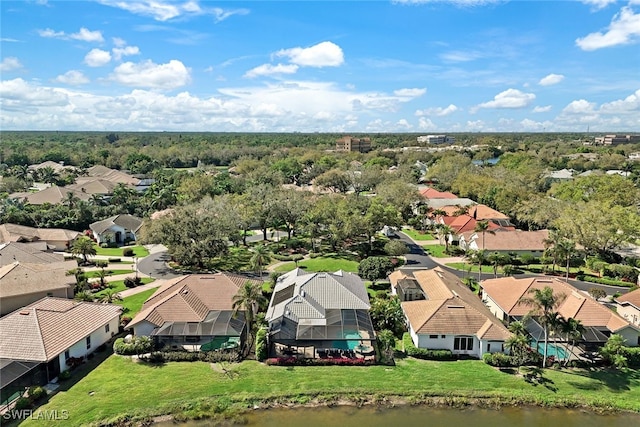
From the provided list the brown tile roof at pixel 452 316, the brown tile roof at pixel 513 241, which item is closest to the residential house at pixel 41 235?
the brown tile roof at pixel 452 316

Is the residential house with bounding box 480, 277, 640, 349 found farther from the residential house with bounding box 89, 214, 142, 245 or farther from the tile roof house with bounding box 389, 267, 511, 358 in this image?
the residential house with bounding box 89, 214, 142, 245

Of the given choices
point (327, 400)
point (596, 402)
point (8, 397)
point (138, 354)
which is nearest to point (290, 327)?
point (327, 400)

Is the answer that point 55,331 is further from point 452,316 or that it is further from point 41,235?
point 41,235

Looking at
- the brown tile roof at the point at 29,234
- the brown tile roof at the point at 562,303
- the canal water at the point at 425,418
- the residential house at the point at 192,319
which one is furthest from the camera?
the brown tile roof at the point at 29,234

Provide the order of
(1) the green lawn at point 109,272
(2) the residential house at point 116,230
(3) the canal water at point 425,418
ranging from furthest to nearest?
1. (2) the residential house at point 116,230
2. (1) the green lawn at point 109,272
3. (3) the canal water at point 425,418

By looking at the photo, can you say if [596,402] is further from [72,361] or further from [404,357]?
[72,361]

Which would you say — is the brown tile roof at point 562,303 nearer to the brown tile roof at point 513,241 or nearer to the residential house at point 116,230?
the brown tile roof at point 513,241
